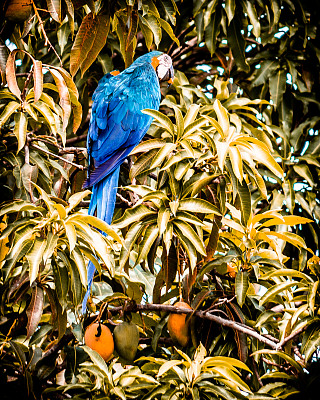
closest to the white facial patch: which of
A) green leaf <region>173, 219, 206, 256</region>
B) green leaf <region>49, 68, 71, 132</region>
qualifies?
green leaf <region>49, 68, 71, 132</region>

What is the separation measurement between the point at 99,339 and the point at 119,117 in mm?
1141

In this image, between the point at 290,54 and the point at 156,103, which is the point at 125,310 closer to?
the point at 156,103

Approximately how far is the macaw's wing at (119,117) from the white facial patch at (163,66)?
13 cm

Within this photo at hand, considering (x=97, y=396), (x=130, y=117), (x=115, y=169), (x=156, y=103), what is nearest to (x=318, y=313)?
(x=97, y=396)

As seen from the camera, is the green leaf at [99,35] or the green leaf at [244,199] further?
the green leaf at [244,199]

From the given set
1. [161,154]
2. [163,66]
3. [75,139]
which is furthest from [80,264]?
[163,66]

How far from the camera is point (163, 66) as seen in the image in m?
2.97

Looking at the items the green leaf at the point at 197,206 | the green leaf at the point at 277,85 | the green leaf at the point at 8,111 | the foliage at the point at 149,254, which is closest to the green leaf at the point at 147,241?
the foliage at the point at 149,254

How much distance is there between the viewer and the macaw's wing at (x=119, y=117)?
2.42 meters

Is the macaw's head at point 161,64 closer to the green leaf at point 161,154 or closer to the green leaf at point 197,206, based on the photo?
the green leaf at point 161,154

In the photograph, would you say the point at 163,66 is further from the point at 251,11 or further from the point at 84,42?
the point at 84,42

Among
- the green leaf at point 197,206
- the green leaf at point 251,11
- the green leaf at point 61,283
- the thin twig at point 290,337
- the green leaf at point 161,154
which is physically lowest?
the thin twig at point 290,337

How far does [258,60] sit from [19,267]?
6.53 feet

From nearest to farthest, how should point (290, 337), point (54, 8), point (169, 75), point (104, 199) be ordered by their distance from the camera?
point (54, 8), point (290, 337), point (104, 199), point (169, 75)
